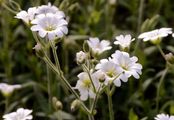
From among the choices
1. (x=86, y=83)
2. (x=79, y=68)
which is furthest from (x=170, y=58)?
(x=79, y=68)

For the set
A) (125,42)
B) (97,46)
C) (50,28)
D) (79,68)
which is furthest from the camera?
(79,68)

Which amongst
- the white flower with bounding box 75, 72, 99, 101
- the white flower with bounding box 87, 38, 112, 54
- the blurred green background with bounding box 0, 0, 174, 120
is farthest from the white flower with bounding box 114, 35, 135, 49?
the blurred green background with bounding box 0, 0, 174, 120

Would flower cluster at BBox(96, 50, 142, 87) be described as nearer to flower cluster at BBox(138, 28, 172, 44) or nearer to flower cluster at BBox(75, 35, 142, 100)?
flower cluster at BBox(75, 35, 142, 100)

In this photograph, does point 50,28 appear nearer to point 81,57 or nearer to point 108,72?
point 81,57

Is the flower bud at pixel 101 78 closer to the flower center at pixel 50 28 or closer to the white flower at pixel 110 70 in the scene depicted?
the white flower at pixel 110 70

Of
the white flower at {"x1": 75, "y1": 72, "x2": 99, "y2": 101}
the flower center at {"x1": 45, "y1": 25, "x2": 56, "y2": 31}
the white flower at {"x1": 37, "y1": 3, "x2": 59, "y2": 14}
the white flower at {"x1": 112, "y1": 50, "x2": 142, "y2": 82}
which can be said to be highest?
the white flower at {"x1": 37, "y1": 3, "x2": 59, "y2": 14}
